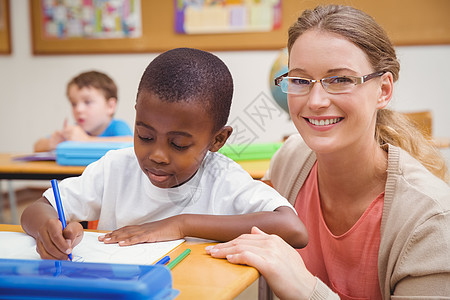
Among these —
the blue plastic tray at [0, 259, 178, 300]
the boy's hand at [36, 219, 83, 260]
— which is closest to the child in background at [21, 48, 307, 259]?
the boy's hand at [36, 219, 83, 260]

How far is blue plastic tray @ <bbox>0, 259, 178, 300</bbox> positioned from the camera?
55 centimetres

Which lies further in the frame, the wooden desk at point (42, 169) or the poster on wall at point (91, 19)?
the poster on wall at point (91, 19)

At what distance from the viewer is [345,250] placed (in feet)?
4.20

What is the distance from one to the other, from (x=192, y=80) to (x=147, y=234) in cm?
29

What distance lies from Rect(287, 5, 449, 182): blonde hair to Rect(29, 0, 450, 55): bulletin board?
81.1 inches

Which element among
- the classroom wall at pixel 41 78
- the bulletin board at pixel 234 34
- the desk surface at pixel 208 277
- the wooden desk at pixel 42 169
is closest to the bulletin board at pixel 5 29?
the classroom wall at pixel 41 78

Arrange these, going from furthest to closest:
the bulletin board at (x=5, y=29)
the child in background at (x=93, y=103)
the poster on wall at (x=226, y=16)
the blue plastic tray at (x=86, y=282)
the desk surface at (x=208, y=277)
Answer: the bulletin board at (x=5, y=29) < the poster on wall at (x=226, y=16) < the child in background at (x=93, y=103) < the desk surface at (x=208, y=277) < the blue plastic tray at (x=86, y=282)

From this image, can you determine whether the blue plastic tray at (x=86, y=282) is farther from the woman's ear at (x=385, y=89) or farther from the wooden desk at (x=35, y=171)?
the wooden desk at (x=35, y=171)

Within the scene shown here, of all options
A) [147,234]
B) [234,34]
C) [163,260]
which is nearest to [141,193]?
[147,234]

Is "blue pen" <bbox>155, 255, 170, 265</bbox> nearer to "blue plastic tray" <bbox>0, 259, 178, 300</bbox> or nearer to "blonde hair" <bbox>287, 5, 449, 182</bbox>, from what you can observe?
"blue plastic tray" <bbox>0, 259, 178, 300</bbox>

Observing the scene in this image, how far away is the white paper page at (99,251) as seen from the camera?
814 millimetres

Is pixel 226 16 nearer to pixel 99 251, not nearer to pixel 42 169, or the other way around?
pixel 42 169

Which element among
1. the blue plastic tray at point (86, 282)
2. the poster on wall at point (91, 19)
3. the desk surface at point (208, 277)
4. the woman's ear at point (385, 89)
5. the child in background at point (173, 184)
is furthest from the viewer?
the poster on wall at point (91, 19)

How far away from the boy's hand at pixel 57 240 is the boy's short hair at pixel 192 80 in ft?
0.93
